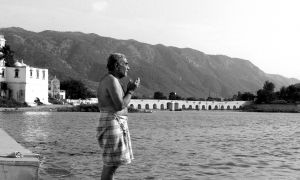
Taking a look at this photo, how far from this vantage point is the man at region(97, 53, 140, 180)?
6.54 meters

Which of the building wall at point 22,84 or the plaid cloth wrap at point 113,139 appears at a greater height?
the building wall at point 22,84

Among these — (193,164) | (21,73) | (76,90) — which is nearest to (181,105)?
(76,90)

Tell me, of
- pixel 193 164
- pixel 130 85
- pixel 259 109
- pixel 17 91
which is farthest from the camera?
pixel 259 109

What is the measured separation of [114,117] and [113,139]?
30 cm

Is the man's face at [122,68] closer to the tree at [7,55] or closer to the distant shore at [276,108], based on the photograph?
the tree at [7,55]

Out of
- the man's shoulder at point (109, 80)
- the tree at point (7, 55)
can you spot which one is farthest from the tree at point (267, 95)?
the man's shoulder at point (109, 80)

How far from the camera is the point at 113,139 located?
659 centimetres

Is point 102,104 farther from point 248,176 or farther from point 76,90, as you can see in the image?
point 76,90

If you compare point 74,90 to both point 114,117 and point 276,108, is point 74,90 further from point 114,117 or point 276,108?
point 114,117

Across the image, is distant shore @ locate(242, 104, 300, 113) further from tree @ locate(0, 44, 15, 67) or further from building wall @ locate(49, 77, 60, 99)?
tree @ locate(0, 44, 15, 67)

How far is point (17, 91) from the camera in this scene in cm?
8725

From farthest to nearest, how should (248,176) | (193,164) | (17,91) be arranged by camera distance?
(17,91)
(193,164)
(248,176)

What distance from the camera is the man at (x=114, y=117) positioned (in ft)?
21.5

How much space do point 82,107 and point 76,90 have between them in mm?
28655
